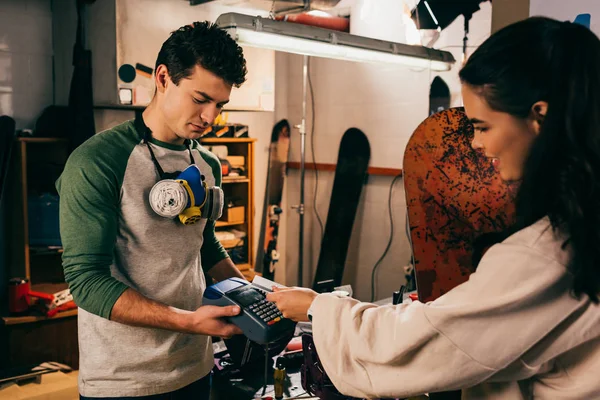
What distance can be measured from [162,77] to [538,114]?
3.09ft

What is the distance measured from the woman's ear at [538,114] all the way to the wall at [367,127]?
9.49 ft

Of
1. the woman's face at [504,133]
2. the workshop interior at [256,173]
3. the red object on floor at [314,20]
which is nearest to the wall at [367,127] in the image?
the workshop interior at [256,173]

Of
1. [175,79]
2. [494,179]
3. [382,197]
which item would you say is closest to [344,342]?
[494,179]

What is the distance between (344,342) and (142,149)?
28.0 inches

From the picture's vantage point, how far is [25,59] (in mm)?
3516

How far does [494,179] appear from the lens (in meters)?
1.34

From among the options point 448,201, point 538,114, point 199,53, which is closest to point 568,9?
point 448,201

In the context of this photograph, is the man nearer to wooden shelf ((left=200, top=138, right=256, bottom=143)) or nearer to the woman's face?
the woman's face

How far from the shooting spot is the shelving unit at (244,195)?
4.09 meters

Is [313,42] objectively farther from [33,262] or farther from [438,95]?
[33,262]

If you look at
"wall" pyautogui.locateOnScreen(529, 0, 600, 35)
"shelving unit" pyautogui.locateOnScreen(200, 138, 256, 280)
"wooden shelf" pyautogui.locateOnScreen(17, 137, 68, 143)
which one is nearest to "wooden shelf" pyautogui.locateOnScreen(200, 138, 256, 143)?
"shelving unit" pyautogui.locateOnScreen(200, 138, 256, 280)

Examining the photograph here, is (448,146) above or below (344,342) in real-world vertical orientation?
above

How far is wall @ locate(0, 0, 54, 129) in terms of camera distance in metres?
3.45

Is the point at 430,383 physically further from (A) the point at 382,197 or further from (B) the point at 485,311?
(A) the point at 382,197
